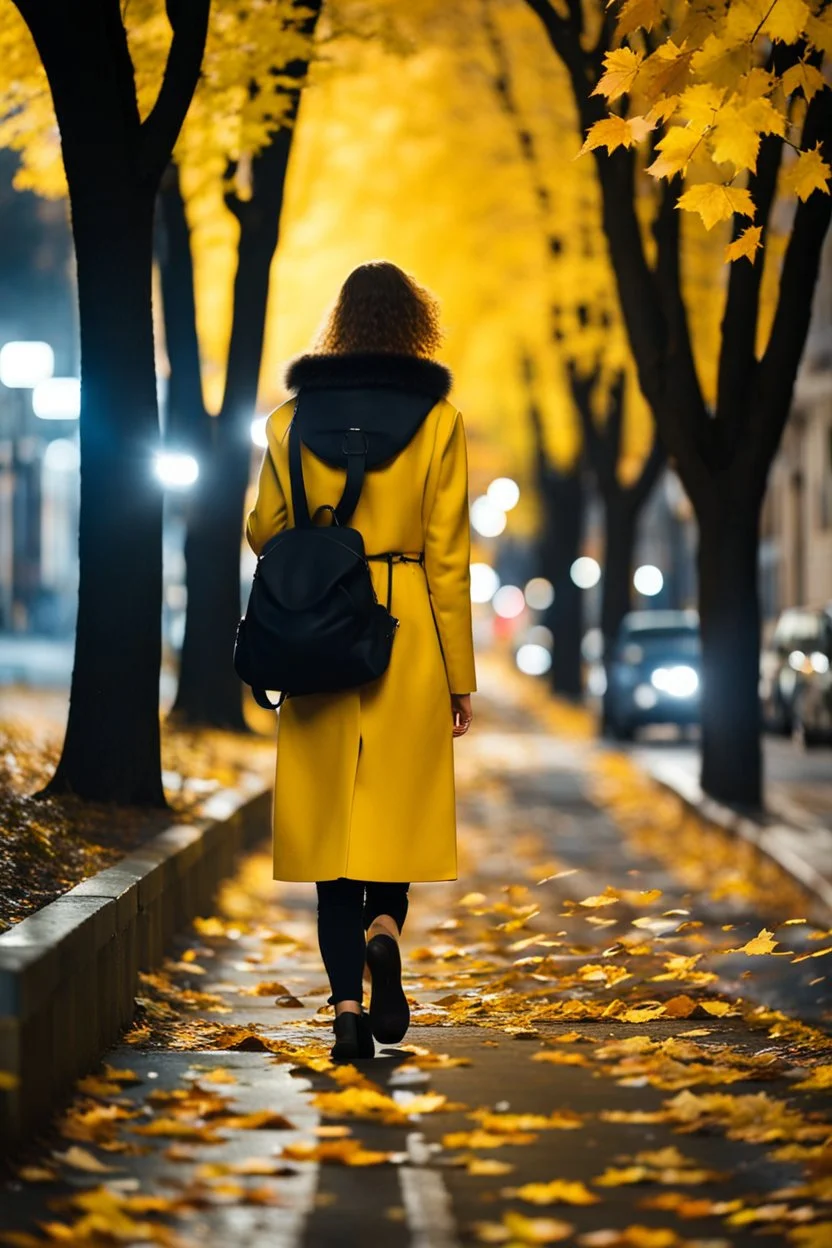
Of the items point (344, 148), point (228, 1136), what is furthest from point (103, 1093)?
point (344, 148)

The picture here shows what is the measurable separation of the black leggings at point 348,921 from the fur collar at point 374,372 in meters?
1.36

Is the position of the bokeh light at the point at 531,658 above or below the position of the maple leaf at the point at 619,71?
below

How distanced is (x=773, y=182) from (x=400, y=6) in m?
7.31

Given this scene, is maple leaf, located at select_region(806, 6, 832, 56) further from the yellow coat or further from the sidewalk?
the sidewalk

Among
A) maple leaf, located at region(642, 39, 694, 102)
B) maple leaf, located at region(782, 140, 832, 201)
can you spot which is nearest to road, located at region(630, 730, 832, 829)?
maple leaf, located at region(782, 140, 832, 201)

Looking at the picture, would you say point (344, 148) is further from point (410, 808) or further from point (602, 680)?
point (410, 808)

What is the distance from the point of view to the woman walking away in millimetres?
6480

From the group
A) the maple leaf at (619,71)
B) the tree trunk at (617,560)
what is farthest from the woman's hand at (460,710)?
the tree trunk at (617,560)

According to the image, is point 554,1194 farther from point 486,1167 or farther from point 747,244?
point 747,244

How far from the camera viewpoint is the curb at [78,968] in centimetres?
539

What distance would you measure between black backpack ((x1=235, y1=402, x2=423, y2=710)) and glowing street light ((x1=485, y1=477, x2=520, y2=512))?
44420mm

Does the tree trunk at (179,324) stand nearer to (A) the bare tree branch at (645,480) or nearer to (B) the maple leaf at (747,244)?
(B) the maple leaf at (747,244)

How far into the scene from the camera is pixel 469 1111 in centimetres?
587

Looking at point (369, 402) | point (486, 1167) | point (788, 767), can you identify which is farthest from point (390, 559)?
point (788, 767)
